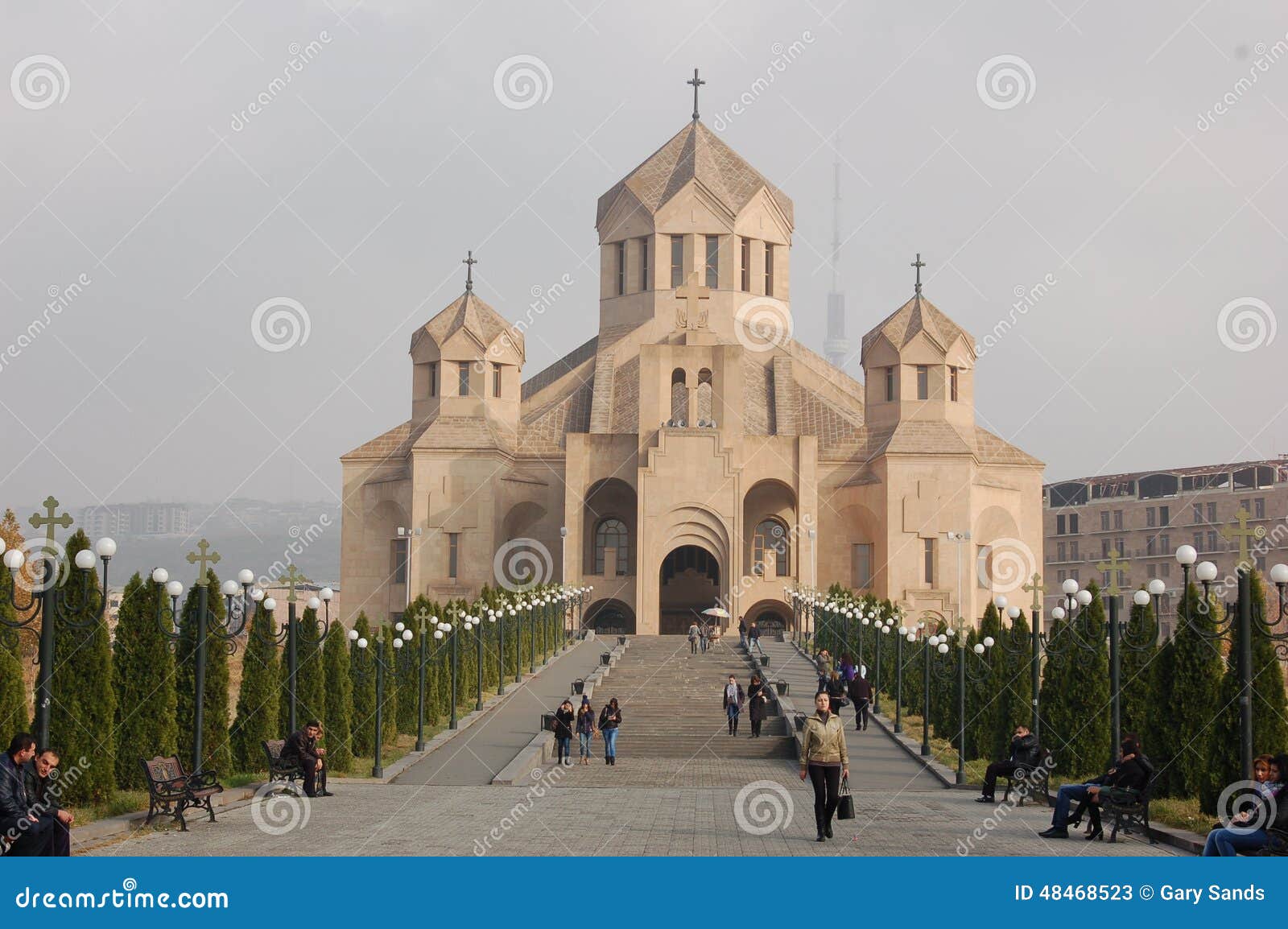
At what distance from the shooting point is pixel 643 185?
52031 millimetres

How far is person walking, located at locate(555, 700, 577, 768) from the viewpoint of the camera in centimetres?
2230

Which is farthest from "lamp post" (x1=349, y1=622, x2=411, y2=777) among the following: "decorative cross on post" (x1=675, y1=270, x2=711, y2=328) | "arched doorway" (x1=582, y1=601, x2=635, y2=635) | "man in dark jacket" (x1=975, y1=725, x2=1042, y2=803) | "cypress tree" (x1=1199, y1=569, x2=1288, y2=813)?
"decorative cross on post" (x1=675, y1=270, x2=711, y2=328)

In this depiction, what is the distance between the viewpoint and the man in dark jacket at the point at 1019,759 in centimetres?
1612

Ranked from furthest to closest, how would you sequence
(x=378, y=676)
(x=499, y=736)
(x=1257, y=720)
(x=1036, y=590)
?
(x=499, y=736) → (x=1036, y=590) → (x=378, y=676) → (x=1257, y=720)

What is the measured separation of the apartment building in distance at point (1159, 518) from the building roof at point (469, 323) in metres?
26.5

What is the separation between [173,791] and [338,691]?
25.7ft

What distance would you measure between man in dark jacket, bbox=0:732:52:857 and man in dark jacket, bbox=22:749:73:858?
0.15 feet

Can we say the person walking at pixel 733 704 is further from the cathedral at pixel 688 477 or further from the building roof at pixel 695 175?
the building roof at pixel 695 175

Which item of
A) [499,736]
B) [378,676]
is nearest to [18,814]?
[378,676]

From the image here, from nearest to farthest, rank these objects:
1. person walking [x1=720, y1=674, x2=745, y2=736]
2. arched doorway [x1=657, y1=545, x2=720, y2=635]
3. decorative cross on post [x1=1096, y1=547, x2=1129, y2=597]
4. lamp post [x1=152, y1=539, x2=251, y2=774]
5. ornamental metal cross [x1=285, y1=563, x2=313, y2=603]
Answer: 1. lamp post [x1=152, y1=539, x2=251, y2=774]
2. decorative cross on post [x1=1096, y1=547, x2=1129, y2=597]
3. ornamental metal cross [x1=285, y1=563, x2=313, y2=603]
4. person walking [x1=720, y1=674, x2=745, y2=736]
5. arched doorway [x1=657, y1=545, x2=720, y2=635]

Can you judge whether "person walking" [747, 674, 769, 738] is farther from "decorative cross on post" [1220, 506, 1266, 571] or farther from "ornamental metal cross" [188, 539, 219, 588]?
"decorative cross on post" [1220, 506, 1266, 571]

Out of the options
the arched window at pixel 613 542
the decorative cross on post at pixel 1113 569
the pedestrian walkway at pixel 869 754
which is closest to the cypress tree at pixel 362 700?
the pedestrian walkway at pixel 869 754

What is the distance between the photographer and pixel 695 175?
169 ft

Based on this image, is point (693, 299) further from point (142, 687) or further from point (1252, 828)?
point (1252, 828)
